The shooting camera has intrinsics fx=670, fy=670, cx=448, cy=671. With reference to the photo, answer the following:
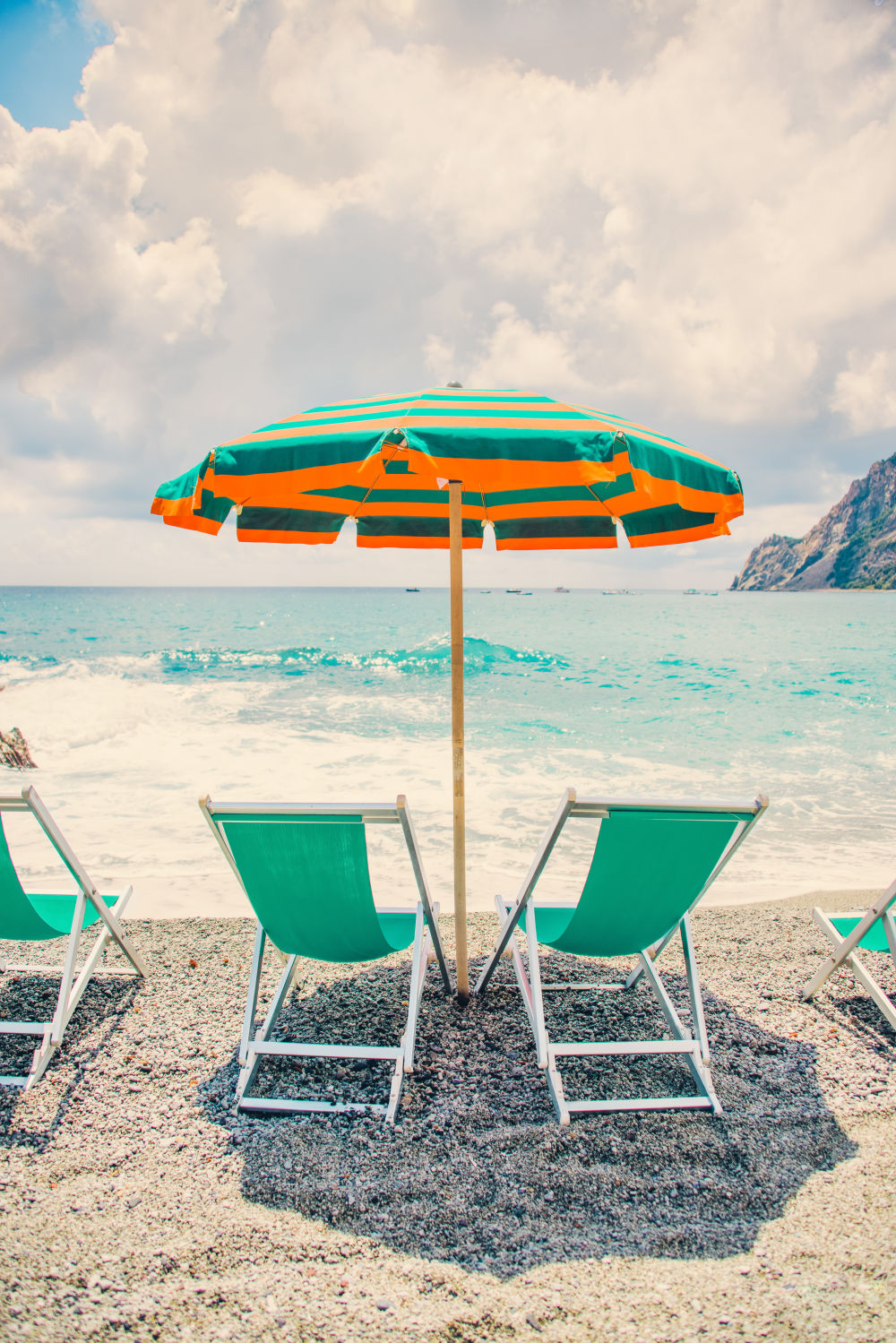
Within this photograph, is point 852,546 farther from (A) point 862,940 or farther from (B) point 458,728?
(B) point 458,728

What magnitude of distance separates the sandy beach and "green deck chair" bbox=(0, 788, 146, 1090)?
12 centimetres

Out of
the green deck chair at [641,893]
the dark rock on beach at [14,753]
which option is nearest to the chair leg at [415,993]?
the green deck chair at [641,893]

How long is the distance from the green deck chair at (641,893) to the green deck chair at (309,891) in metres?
0.52

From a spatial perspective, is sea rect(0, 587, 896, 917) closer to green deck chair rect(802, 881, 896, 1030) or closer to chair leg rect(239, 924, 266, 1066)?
green deck chair rect(802, 881, 896, 1030)

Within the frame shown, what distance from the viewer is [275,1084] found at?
252cm

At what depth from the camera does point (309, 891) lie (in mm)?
2432

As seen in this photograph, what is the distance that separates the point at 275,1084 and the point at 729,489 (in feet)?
9.32

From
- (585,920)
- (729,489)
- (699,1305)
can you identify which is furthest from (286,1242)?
(729,489)

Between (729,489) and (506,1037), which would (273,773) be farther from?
(729,489)

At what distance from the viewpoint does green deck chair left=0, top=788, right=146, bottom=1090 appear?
2.48 metres

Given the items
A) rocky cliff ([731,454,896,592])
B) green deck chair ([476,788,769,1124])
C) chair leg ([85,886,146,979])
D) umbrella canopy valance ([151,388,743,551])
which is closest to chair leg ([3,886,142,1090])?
chair leg ([85,886,146,979])

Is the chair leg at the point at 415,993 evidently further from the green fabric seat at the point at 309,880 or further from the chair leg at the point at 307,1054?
the green fabric seat at the point at 309,880

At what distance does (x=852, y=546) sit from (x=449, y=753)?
415 feet

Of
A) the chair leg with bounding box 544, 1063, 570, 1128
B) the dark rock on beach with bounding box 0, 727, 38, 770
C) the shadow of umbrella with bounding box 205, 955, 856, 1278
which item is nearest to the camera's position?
the shadow of umbrella with bounding box 205, 955, 856, 1278
